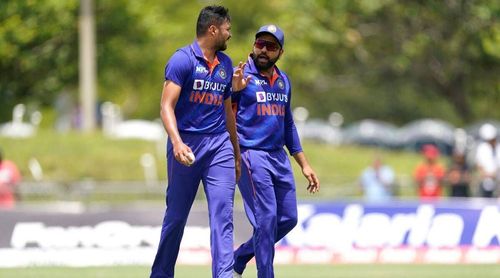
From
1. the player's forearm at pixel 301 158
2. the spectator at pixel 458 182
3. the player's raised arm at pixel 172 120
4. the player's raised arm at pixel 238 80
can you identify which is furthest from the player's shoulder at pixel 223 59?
the spectator at pixel 458 182

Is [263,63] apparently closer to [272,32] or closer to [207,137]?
[272,32]

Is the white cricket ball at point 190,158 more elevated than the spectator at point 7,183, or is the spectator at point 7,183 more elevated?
the white cricket ball at point 190,158

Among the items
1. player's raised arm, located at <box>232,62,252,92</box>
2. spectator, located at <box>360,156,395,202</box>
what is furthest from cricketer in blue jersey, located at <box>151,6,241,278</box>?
spectator, located at <box>360,156,395,202</box>

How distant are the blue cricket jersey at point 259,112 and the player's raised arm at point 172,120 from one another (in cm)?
116

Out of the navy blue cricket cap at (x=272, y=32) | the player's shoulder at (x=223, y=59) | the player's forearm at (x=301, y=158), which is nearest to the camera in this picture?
the player's shoulder at (x=223, y=59)

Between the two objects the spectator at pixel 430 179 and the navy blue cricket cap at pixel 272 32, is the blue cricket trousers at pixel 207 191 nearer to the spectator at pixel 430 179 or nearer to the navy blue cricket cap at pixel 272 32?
the navy blue cricket cap at pixel 272 32

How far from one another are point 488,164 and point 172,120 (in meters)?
13.2

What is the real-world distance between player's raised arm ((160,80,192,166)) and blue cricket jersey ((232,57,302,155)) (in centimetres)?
116

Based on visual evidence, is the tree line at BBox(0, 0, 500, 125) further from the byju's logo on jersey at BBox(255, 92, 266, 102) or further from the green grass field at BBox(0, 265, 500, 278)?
the byju's logo on jersey at BBox(255, 92, 266, 102)

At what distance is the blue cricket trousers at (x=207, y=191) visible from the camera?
11.1 metres

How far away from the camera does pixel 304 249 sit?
19.3 meters

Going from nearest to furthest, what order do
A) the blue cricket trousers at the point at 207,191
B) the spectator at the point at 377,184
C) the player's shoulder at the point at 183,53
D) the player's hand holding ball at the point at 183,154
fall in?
1. the player's hand holding ball at the point at 183,154
2. the player's shoulder at the point at 183,53
3. the blue cricket trousers at the point at 207,191
4. the spectator at the point at 377,184

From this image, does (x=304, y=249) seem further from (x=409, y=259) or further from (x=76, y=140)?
(x=76, y=140)

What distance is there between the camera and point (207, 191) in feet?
36.7
